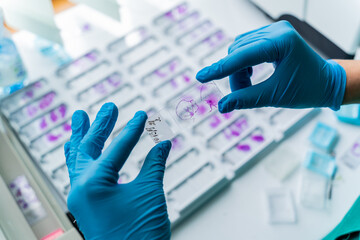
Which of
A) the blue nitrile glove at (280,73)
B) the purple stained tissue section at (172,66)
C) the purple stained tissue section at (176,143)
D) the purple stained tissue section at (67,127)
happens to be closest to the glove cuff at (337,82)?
the blue nitrile glove at (280,73)

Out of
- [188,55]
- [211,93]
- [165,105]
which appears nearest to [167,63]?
[188,55]

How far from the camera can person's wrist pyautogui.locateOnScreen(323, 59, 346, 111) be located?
1.14 metres

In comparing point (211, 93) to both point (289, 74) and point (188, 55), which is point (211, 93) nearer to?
point (289, 74)

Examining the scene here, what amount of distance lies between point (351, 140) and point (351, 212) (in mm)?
514

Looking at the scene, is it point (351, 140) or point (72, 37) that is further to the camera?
point (72, 37)

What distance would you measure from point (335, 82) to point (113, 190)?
2.41ft

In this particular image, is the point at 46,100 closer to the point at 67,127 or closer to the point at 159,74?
the point at 67,127

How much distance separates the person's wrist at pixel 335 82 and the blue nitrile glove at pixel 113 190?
1.71ft

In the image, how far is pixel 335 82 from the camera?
1.15m

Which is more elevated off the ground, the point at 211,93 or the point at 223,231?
the point at 211,93

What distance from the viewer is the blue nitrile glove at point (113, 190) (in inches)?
37.2

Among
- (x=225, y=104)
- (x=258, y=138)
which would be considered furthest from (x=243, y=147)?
(x=225, y=104)

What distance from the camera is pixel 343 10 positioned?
149 centimetres

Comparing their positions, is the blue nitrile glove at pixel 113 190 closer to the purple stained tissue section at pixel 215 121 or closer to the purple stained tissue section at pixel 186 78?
the purple stained tissue section at pixel 215 121
